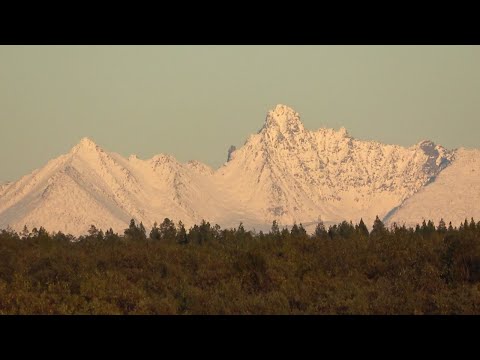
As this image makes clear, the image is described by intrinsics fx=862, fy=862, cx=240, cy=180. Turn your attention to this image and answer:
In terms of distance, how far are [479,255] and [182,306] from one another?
13.8 metres

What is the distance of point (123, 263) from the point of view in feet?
140

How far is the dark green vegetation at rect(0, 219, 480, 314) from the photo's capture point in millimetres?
36000

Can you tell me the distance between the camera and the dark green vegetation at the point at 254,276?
3600 centimetres

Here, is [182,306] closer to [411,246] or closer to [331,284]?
[331,284]

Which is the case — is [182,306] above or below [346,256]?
below

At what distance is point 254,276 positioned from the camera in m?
40.3
